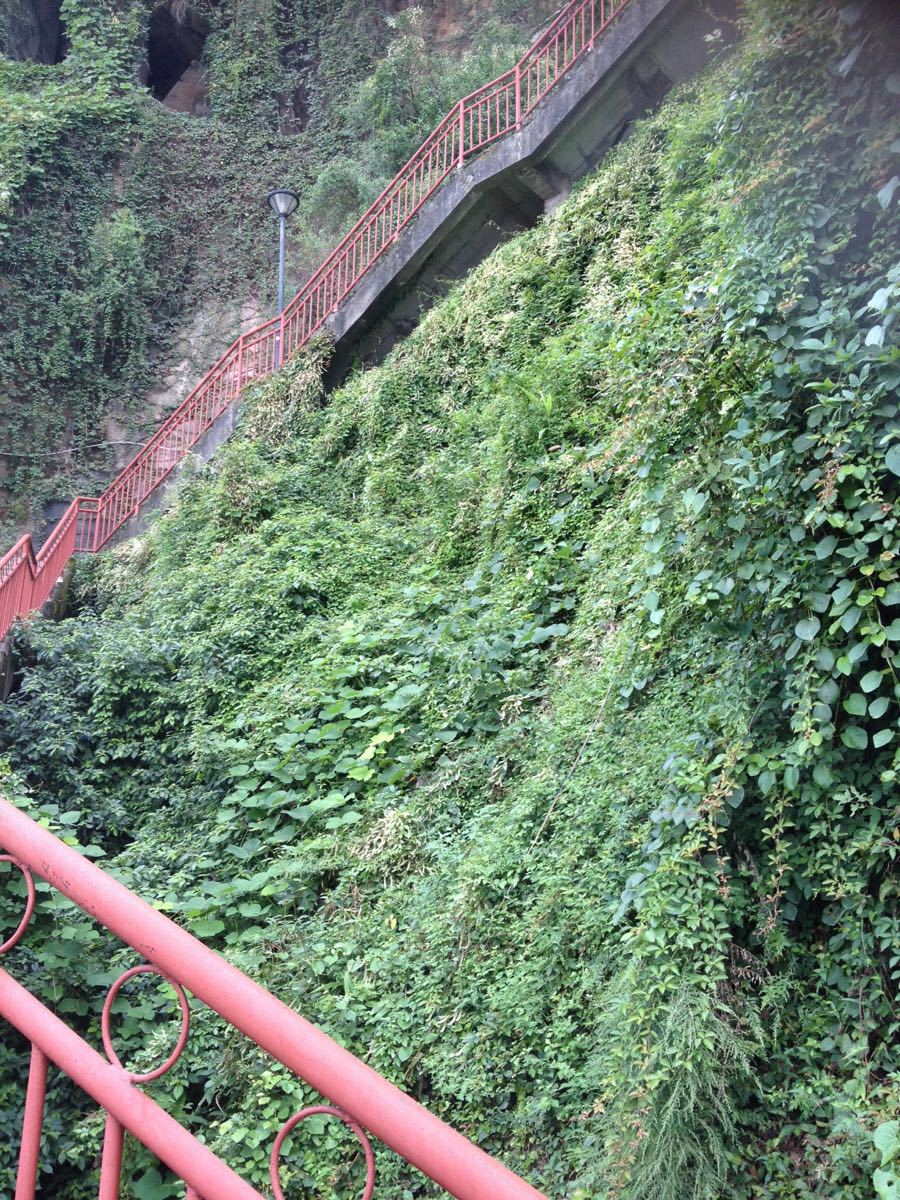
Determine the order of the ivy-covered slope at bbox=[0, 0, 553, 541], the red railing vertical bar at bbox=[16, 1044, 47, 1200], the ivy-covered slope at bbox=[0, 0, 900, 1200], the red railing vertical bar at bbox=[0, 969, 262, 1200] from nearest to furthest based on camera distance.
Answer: the red railing vertical bar at bbox=[0, 969, 262, 1200]
the red railing vertical bar at bbox=[16, 1044, 47, 1200]
the ivy-covered slope at bbox=[0, 0, 900, 1200]
the ivy-covered slope at bbox=[0, 0, 553, 541]

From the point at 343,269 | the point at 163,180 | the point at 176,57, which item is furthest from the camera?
the point at 176,57

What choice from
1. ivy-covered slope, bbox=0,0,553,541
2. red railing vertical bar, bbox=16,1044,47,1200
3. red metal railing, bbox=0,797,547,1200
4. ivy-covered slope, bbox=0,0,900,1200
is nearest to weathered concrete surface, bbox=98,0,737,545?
ivy-covered slope, bbox=0,0,900,1200

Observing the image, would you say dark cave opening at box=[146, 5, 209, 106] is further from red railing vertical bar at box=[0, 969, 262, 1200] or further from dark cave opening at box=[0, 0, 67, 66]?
red railing vertical bar at box=[0, 969, 262, 1200]

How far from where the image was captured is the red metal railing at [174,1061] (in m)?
1.41

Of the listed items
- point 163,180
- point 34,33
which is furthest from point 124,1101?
point 34,33

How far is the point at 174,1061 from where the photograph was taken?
5.42 ft

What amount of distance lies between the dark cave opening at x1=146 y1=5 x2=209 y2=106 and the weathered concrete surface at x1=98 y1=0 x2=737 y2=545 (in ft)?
48.5

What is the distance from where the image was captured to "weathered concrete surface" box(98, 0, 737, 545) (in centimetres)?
962

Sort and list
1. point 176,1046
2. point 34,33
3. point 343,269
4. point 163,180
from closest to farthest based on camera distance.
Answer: point 176,1046
point 343,269
point 163,180
point 34,33

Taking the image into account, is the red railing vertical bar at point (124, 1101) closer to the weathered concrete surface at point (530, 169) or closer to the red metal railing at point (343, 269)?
the red metal railing at point (343, 269)

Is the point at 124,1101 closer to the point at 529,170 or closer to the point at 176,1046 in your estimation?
the point at 176,1046

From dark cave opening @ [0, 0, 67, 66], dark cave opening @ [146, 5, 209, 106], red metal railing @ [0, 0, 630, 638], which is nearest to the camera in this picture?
red metal railing @ [0, 0, 630, 638]

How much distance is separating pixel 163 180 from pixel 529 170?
529 inches

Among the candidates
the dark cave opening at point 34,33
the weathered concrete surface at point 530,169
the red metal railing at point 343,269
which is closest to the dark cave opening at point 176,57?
the dark cave opening at point 34,33
